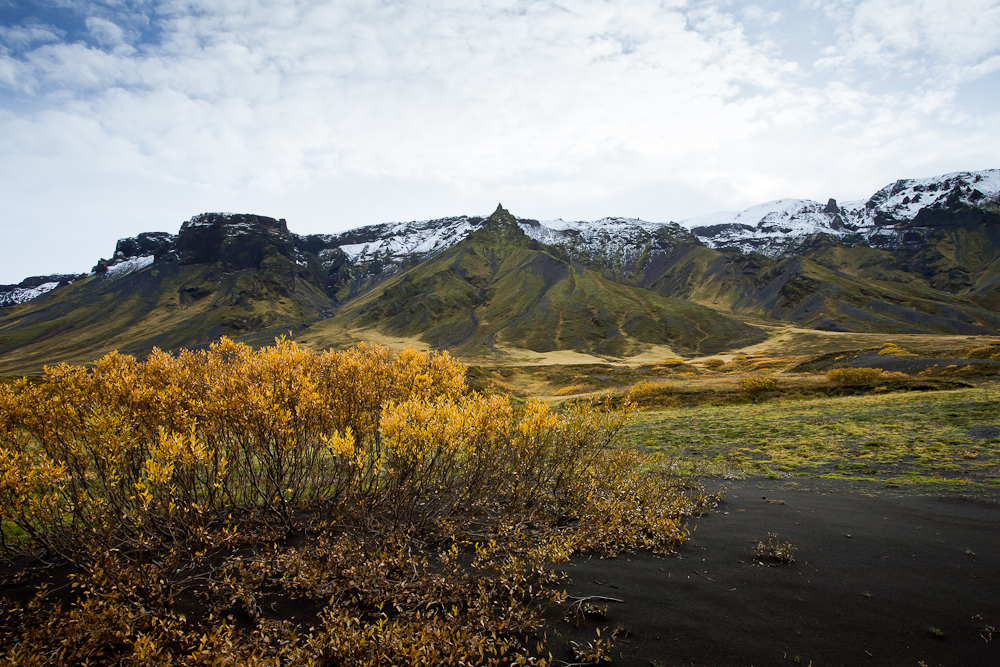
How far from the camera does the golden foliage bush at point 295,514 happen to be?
508 cm

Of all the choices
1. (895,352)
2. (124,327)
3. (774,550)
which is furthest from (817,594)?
(124,327)

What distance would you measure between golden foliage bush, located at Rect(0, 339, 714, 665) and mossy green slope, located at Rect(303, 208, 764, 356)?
110216 millimetres

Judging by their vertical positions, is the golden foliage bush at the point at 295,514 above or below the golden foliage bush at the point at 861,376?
above

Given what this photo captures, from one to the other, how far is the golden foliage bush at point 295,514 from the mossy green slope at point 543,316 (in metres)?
110

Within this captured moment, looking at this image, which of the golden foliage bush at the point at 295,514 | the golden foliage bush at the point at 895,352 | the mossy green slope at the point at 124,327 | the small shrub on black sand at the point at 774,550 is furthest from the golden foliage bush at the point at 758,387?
the mossy green slope at the point at 124,327

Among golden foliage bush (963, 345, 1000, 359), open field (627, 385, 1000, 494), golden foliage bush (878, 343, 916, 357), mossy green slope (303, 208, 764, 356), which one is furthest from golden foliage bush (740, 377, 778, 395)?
mossy green slope (303, 208, 764, 356)

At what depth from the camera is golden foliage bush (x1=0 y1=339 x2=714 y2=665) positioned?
508 centimetres

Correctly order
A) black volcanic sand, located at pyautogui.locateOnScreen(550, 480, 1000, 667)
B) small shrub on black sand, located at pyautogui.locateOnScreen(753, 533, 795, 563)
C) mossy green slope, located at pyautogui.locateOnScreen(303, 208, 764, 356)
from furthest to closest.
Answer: mossy green slope, located at pyautogui.locateOnScreen(303, 208, 764, 356), small shrub on black sand, located at pyautogui.locateOnScreen(753, 533, 795, 563), black volcanic sand, located at pyautogui.locateOnScreen(550, 480, 1000, 667)

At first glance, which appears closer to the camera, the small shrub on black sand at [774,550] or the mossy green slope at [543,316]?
the small shrub on black sand at [774,550]

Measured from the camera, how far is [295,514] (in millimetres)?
9289

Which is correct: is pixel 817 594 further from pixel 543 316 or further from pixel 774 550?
pixel 543 316

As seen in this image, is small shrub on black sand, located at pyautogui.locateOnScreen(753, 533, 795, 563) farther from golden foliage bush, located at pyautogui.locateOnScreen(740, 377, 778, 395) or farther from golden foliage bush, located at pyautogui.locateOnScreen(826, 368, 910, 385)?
golden foliage bush, located at pyautogui.locateOnScreen(826, 368, 910, 385)

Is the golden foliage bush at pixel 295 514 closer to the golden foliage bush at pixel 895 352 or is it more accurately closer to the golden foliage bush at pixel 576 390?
the golden foliage bush at pixel 576 390

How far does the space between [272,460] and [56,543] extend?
355cm
